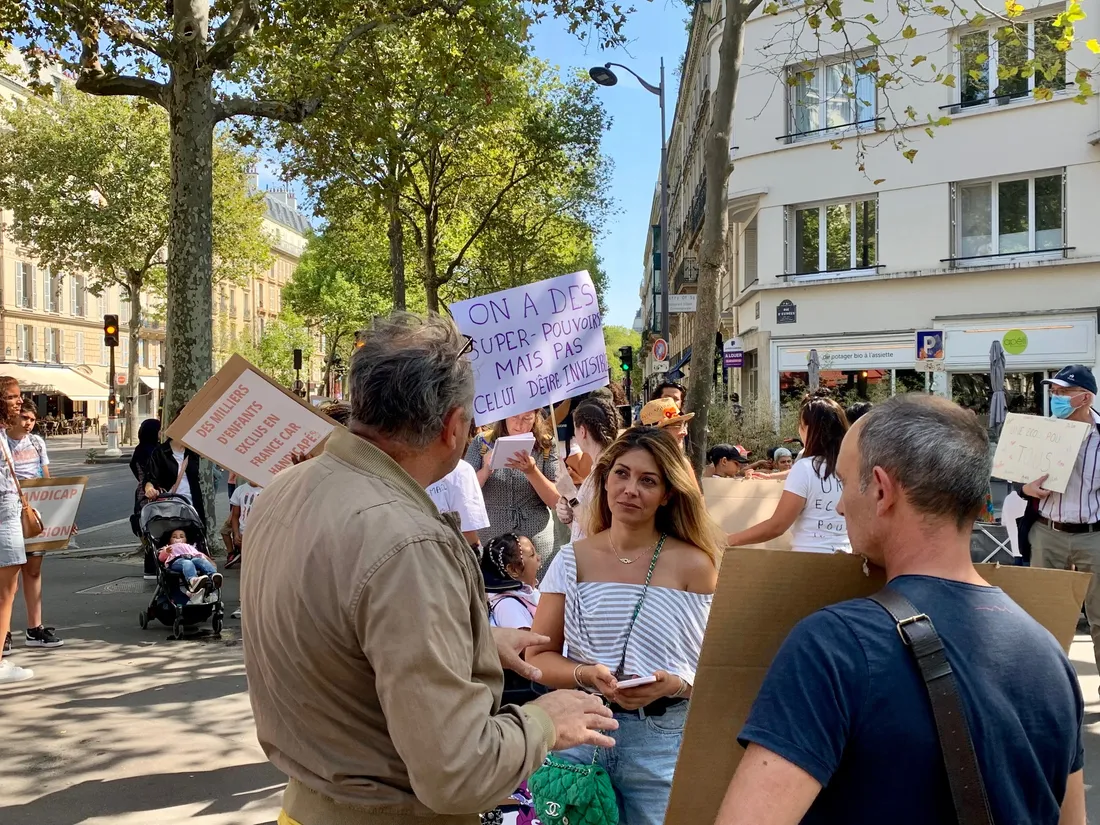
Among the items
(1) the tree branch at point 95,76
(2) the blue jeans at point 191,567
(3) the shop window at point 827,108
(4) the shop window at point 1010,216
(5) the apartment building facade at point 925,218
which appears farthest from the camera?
(3) the shop window at point 827,108

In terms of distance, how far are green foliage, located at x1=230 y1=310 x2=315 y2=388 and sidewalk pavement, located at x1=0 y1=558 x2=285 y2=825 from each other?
194 feet

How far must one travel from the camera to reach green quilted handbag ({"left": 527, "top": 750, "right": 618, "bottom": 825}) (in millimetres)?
2691

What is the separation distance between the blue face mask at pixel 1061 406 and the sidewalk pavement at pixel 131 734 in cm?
515

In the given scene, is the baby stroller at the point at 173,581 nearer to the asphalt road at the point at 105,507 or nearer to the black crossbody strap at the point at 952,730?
the asphalt road at the point at 105,507

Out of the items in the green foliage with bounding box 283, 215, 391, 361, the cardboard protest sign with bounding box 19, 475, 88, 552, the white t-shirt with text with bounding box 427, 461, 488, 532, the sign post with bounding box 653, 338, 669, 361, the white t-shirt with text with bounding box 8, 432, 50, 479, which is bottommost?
the cardboard protest sign with bounding box 19, 475, 88, 552

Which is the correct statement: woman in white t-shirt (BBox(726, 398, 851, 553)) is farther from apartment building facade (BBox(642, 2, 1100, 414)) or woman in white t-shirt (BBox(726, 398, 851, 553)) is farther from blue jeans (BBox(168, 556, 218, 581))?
apartment building facade (BBox(642, 2, 1100, 414))

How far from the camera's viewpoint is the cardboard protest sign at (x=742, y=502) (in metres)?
5.28

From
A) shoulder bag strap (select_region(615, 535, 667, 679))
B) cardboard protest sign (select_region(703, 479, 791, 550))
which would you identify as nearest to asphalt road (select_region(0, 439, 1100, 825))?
cardboard protest sign (select_region(703, 479, 791, 550))

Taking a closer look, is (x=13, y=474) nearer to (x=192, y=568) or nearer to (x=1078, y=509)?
(x=192, y=568)

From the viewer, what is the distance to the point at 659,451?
10.6 ft

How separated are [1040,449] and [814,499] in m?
1.86

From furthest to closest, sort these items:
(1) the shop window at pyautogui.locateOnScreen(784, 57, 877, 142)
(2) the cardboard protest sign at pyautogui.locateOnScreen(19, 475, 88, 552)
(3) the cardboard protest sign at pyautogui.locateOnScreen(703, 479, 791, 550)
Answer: (1) the shop window at pyautogui.locateOnScreen(784, 57, 877, 142) → (2) the cardboard protest sign at pyautogui.locateOnScreen(19, 475, 88, 552) → (3) the cardboard protest sign at pyautogui.locateOnScreen(703, 479, 791, 550)

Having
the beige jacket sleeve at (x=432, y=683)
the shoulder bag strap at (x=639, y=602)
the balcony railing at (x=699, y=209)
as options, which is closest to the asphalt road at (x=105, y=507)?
the shoulder bag strap at (x=639, y=602)

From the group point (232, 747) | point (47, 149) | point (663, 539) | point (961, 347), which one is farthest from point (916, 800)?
point (47, 149)
